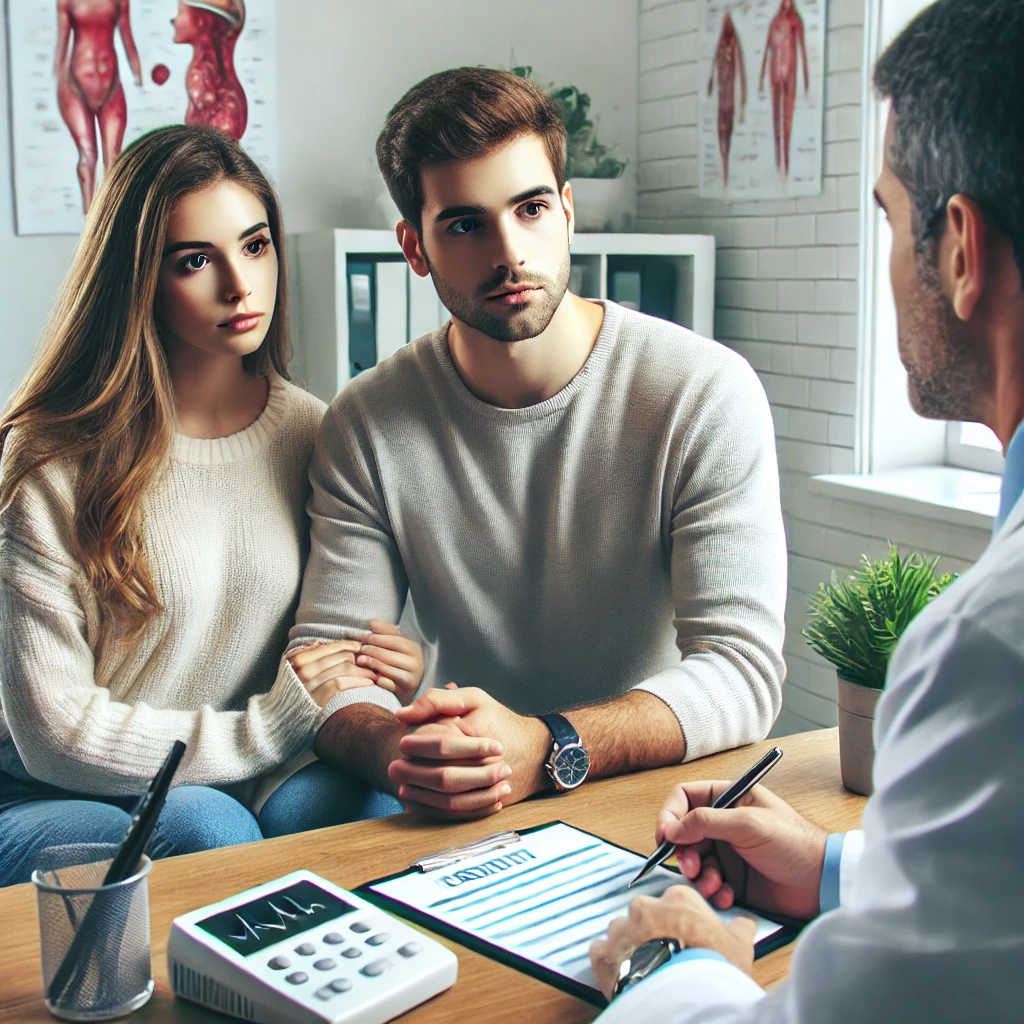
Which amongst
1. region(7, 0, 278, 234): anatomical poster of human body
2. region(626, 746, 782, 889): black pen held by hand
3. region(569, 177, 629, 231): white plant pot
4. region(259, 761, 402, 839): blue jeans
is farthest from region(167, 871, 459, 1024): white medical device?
region(569, 177, 629, 231): white plant pot

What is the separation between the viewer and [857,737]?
139cm

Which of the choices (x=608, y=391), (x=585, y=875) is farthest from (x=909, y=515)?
(x=585, y=875)

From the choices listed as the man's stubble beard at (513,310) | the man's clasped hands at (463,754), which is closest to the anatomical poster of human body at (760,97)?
the man's stubble beard at (513,310)

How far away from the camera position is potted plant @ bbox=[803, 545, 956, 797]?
1.38 metres

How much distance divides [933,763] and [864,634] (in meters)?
0.75

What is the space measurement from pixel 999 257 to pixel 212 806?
1.24 meters

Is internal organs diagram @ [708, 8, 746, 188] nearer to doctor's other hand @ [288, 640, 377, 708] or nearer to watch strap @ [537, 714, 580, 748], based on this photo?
doctor's other hand @ [288, 640, 377, 708]

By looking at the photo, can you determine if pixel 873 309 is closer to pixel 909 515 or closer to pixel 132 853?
pixel 909 515

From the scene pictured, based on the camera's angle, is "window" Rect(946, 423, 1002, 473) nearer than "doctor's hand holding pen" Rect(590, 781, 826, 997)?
No

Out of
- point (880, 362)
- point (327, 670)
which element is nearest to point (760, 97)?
point (880, 362)

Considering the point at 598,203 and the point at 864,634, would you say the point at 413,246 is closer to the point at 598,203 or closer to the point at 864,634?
the point at 864,634

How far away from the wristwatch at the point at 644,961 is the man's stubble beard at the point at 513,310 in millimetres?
1113

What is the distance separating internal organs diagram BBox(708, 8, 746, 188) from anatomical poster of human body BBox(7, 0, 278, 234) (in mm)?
1273

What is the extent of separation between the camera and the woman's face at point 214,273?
1.86 meters
